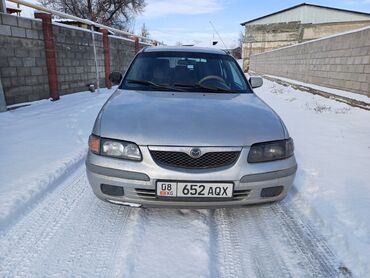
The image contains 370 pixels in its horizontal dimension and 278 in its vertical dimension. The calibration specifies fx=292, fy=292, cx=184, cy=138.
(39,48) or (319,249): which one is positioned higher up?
(39,48)

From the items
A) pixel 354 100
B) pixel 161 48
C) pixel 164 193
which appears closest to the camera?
pixel 164 193

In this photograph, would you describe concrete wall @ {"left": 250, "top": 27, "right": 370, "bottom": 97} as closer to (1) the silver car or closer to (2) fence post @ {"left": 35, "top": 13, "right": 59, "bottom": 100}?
(1) the silver car

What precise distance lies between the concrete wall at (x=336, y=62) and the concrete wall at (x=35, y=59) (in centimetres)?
825

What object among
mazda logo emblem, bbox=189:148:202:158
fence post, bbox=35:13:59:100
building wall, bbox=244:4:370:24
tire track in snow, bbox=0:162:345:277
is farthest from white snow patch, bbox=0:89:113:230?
building wall, bbox=244:4:370:24

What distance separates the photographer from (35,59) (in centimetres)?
743

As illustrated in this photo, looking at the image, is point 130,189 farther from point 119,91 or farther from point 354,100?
→ point 354,100

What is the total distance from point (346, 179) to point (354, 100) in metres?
4.69

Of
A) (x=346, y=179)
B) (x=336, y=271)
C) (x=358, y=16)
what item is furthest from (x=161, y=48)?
(x=358, y=16)

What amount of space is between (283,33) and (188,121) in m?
34.0

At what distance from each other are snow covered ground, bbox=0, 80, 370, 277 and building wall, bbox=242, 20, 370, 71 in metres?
31.6

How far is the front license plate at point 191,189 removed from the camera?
207 cm

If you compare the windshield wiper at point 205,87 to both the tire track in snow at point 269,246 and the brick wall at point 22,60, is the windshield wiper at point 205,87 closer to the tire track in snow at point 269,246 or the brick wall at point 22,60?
the tire track in snow at point 269,246

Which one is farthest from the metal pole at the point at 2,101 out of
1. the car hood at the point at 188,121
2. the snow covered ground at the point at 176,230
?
the car hood at the point at 188,121

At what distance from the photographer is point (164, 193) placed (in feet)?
6.86
